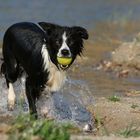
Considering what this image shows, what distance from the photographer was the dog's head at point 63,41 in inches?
364

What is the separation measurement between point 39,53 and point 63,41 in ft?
1.91

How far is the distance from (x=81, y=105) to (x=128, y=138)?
4.17 m

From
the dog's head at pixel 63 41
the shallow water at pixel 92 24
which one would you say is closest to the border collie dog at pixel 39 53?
the dog's head at pixel 63 41

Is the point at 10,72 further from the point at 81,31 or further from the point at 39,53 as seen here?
the point at 81,31

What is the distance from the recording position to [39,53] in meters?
9.79

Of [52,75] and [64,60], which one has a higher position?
[64,60]

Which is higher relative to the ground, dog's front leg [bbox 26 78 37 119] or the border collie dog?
the border collie dog

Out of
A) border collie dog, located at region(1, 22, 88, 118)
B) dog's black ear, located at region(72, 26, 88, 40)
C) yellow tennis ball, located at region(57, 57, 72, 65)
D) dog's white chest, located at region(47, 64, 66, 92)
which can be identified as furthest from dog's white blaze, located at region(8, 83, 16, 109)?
dog's black ear, located at region(72, 26, 88, 40)

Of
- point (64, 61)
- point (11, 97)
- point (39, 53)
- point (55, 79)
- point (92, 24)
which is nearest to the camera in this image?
point (64, 61)

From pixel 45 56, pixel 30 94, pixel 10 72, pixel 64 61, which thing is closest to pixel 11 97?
pixel 10 72

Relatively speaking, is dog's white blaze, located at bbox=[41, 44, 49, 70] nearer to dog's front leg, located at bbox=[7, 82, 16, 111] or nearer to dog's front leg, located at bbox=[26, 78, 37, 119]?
dog's front leg, located at bbox=[26, 78, 37, 119]

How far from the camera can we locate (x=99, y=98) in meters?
11.9

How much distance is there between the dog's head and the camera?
9250 millimetres

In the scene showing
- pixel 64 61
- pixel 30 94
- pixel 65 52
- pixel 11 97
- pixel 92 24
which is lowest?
pixel 92 24
